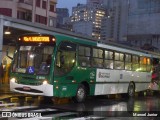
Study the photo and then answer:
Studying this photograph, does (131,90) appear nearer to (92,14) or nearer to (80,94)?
(80,94)

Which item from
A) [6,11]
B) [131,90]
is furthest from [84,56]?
[6,11]

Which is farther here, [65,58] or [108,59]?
[108,59]

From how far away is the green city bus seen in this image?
48.8 feet

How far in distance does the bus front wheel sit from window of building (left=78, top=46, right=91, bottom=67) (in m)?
1.06

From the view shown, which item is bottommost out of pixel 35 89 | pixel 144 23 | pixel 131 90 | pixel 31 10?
pixel 131 90

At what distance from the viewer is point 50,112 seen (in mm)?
12539

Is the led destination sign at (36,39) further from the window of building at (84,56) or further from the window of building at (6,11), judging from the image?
the window of building at (6,11)

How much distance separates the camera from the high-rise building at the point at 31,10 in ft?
162

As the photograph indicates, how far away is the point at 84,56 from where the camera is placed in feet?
55.5

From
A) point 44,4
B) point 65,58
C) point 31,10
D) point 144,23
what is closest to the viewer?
point 65,58

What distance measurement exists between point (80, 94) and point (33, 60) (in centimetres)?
288

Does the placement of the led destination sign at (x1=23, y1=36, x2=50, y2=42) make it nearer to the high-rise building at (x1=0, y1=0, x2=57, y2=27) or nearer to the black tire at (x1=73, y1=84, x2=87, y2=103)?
the black tire at (x1=73, y1=84, x2=87, y2=103)

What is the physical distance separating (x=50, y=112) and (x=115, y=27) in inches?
5073

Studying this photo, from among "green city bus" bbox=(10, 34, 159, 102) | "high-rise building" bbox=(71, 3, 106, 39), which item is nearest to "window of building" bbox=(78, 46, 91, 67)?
"green city bus" bbox=(10, 34, 159, 102)
